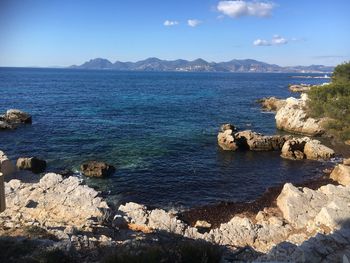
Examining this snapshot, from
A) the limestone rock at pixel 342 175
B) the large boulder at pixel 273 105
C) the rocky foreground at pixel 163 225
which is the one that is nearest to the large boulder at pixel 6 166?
the rocky foreground at pixel 163 225

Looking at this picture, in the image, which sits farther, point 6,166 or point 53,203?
point 6,166

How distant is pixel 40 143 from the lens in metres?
48.3

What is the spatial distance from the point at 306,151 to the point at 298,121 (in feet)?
47.4

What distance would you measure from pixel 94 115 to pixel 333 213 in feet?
189

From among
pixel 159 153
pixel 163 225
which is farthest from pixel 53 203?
pixel 159 153

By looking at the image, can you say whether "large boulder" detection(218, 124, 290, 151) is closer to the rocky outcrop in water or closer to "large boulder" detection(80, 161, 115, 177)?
"large boulder" detection(80, 161, 115, 177)

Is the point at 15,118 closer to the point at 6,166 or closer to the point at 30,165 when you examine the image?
the point at 30,165

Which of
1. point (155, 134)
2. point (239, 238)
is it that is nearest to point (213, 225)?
point (239, 238)

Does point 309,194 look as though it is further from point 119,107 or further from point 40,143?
point 119,107

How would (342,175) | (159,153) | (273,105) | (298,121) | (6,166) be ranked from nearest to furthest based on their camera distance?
(6,166)
(342,175)
(159,153)
(298,121)
(273,105)

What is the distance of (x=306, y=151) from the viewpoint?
1741 inches

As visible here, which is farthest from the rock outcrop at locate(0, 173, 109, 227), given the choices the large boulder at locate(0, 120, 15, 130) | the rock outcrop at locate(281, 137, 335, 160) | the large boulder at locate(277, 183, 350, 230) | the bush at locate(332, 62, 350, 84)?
the bush at locate(332, 62, 350, 84)

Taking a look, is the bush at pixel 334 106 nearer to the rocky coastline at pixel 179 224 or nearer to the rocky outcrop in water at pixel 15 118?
the rocky coastline at pixel 179 224

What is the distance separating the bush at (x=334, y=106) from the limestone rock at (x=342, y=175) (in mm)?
7460
